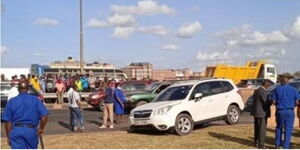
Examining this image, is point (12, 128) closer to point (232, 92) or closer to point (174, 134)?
point (174, 134)

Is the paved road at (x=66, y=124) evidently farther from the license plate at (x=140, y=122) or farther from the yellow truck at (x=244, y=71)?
the yellow truck at (x=244, y=71)

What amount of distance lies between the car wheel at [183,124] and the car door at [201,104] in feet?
1.01

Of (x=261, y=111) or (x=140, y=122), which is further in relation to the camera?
(x=140, y=122)

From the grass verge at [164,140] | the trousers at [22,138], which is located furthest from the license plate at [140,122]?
the trousers at [22,138]

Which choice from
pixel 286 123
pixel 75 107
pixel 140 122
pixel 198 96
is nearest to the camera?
pixel 286 123

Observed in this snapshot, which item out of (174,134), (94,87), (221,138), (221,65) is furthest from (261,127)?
(221,65)

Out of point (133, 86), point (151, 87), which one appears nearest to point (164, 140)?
point (151, 87)

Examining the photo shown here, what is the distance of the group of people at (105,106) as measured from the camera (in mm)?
16406

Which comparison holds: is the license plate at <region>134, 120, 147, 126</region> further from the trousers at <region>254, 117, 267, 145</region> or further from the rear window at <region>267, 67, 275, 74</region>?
the rear window at <region>267, 67, 275, 74</region>

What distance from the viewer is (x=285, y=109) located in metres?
12.0

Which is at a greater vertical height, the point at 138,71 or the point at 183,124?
the point at 138,71

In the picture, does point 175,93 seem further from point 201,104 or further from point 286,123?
point 286,123

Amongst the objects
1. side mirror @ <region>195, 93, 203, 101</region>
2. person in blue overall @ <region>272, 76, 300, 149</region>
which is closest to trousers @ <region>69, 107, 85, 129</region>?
side mirror @ <region>195, 93, 203, 101</region>

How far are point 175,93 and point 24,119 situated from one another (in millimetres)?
8895
